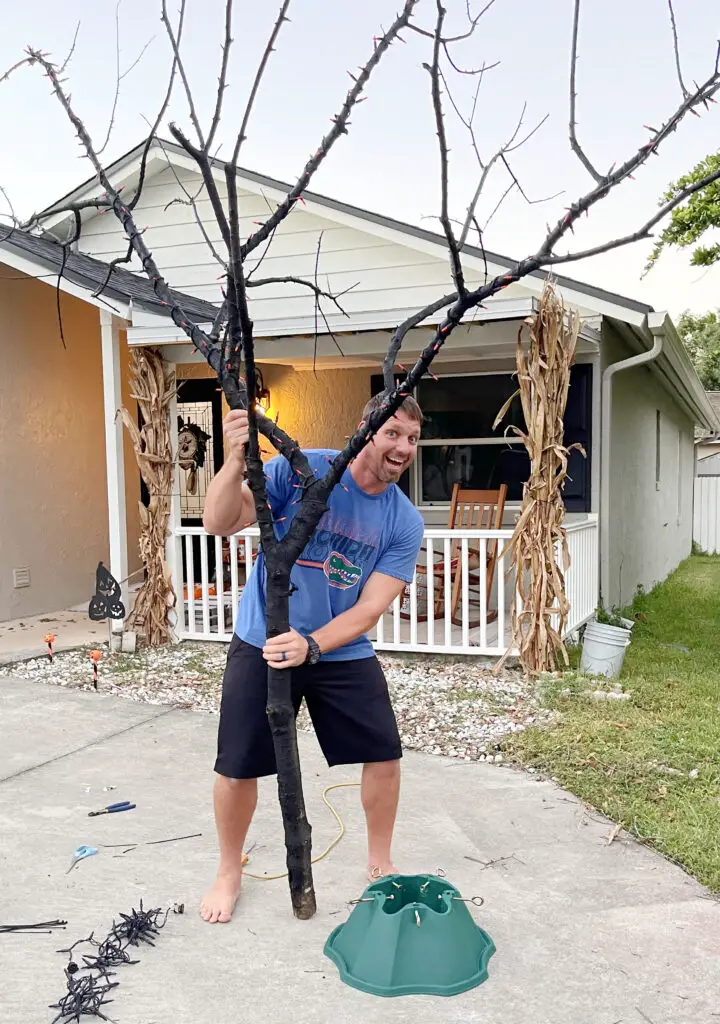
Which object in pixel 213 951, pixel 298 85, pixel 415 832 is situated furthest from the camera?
pixel 415 832

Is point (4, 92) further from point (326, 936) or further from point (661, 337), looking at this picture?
point (661, 337)

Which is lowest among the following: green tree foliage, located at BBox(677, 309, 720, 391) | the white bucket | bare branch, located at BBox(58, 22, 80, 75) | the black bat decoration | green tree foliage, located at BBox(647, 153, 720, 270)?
the white bucket

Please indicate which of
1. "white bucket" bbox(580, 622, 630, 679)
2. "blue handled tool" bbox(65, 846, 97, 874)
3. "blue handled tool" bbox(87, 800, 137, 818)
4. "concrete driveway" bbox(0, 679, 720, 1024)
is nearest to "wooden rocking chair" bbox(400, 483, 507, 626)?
"white bucket" bbox(580, 622, 630, 679)

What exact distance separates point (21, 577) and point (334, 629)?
19.4ft

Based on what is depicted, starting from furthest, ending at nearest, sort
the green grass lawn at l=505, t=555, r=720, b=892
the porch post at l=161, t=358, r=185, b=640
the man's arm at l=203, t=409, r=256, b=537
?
the porch post at l=161, t=358, r=185, b=640 → the green grass lawn at l=505, t=555, r=720, b=892 → the man's arm at l=203, t=409, r=256, b=537

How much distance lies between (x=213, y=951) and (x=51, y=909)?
638 millimetres

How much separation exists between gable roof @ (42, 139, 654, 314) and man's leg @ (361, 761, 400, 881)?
4135mm

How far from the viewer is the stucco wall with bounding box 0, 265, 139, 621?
24.9 ft

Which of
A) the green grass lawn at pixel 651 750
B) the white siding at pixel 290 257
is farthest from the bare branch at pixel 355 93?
the white siding at pixel 290 257

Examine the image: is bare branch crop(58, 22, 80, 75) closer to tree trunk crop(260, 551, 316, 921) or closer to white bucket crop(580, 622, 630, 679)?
tree trunk crop(260, 551, 316, 921)

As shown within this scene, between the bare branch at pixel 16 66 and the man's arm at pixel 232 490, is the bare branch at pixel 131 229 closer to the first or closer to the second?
the bare branch at pixel 16 66

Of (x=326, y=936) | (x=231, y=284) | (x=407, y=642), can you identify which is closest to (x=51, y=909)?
(x=326, y=936)

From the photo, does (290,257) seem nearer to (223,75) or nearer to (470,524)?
(470,524)

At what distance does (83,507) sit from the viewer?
838 cm
